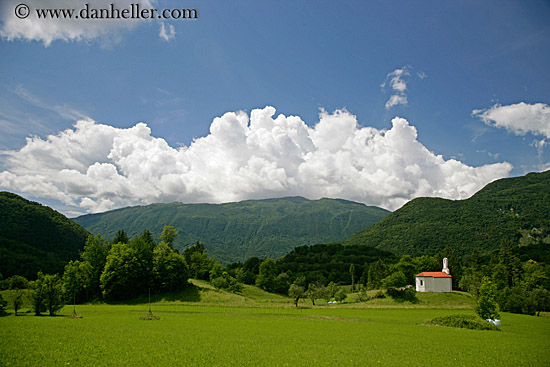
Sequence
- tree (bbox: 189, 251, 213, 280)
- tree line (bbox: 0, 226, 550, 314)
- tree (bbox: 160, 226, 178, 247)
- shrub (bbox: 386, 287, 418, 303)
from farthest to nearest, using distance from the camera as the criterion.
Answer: tree (bbox: 189, 251, 213, 280) < tree (bbox: 160, 226, 178, 247) < shrub (bbox: 386, 287, 418, 303) < tree line (bbox: 0, 226, 550, 314)

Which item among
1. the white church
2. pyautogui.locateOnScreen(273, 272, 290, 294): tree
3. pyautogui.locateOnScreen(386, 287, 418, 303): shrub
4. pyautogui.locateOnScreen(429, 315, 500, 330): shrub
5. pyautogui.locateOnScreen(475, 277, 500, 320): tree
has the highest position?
pyautogui.locateOnScreen(475, 277, 500, 320): tree

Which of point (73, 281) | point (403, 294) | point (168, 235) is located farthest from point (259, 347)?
point (168, 235)

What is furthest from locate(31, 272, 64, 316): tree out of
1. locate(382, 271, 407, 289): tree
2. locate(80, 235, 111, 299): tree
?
locate(382, 271, 407, 289): tree

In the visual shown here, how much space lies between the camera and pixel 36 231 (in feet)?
490

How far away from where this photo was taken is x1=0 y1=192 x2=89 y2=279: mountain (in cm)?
12530

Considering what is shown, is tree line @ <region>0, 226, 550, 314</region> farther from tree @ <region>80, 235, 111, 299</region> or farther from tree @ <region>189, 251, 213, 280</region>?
tree @ <region>189, 251, 213, 280</region>

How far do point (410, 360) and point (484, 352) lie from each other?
8.13 m

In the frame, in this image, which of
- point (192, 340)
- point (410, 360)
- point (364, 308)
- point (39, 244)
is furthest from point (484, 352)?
point (39, 244)

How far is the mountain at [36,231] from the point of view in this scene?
→ 125m

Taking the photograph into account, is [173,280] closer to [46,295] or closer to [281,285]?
[46,295]

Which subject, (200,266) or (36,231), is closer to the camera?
(200,266)

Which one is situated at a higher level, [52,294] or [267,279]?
[52,294]

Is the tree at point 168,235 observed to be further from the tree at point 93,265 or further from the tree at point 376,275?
the tree at point 376,275

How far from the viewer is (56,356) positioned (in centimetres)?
1811
